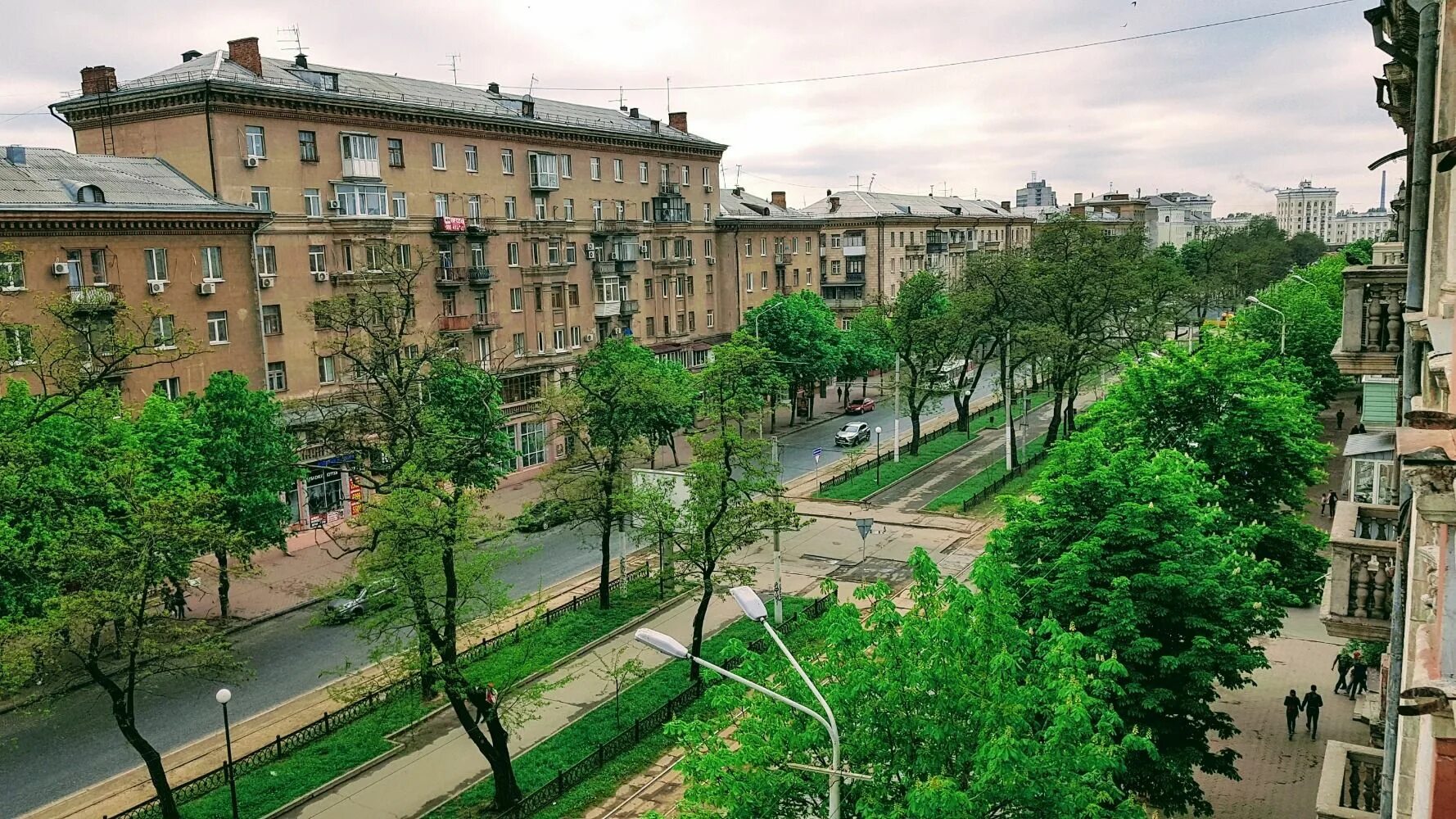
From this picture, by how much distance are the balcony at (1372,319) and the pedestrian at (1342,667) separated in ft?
38.3

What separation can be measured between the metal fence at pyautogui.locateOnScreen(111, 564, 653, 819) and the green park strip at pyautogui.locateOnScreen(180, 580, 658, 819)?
0.49ft

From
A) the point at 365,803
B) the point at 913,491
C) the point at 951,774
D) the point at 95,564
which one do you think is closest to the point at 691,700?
the point at 365,803

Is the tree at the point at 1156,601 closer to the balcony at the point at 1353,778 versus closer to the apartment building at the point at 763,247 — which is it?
the balcony at the point at 1353,778

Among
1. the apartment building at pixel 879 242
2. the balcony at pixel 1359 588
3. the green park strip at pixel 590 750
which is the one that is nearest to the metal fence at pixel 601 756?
the green park strip at pixel 590 750

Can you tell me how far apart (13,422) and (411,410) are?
9.87 m

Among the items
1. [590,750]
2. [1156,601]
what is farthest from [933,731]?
[590,750]

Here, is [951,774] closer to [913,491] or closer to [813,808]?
[813,808]

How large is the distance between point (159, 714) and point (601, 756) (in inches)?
502

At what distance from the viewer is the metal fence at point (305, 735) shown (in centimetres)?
2277

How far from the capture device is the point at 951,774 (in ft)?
40.6

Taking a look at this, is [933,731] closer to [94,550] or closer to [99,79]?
[94,550]

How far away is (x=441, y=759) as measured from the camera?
25281 millimetres

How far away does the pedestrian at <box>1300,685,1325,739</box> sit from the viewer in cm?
2362

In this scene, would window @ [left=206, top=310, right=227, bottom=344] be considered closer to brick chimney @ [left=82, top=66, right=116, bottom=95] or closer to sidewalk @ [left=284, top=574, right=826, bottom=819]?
brick chimney @ [left=82, top=66, right=116, bottom=95]
